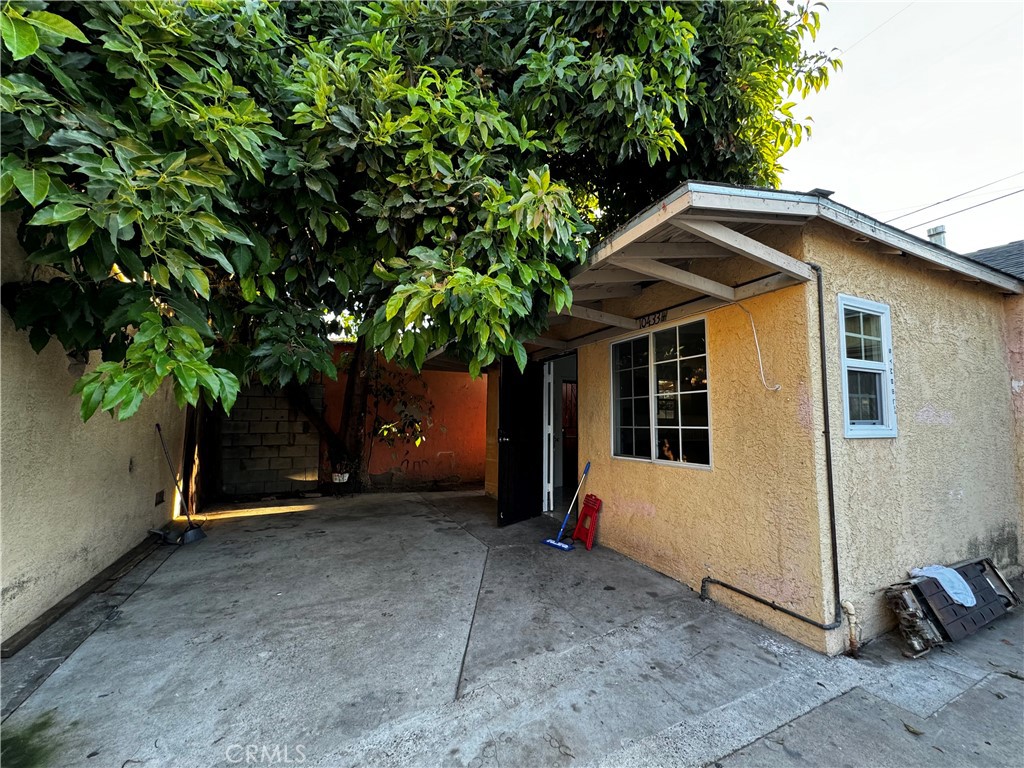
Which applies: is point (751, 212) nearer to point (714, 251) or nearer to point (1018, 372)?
point (714, 251)

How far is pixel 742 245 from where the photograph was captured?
101 inches

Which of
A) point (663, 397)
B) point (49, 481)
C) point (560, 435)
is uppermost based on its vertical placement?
point (663, 397)

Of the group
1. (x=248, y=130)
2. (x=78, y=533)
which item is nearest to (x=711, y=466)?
(x=248, y=130)

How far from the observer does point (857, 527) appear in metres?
2.78

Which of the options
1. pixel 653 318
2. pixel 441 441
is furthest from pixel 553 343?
pixel 441 441

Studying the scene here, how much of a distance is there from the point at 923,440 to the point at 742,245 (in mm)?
2412

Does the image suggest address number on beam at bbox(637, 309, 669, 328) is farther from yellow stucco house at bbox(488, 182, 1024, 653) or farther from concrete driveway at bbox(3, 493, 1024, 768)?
concrete driveway at bbox(3, 493, 1024, 768)

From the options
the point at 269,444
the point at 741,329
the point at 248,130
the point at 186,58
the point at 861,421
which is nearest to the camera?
the point at 248,130

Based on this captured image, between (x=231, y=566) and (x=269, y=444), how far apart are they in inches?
170

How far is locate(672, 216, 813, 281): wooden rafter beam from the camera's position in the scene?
2473 mm

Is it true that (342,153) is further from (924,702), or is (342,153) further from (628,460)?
(924,702)

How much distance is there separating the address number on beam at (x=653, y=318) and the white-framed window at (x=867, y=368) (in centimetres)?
130

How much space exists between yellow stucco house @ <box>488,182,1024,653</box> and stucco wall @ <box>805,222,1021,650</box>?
0.8 inches

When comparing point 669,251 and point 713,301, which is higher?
point 669,251
